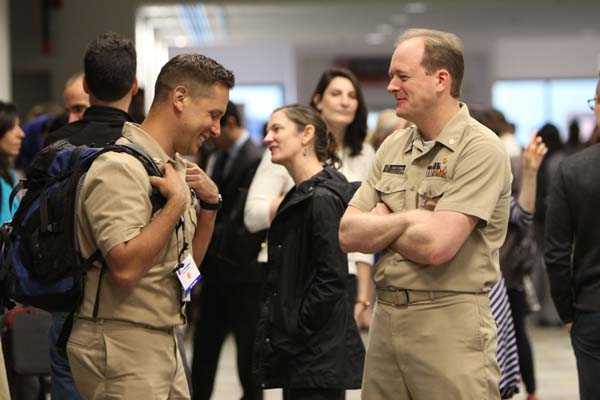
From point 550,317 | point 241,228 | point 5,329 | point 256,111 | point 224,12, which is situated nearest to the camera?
point 5,329

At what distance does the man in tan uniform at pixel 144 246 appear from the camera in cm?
291

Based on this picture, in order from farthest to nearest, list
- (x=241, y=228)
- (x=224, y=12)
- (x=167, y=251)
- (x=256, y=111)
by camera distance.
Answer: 1. (x=256, y=111)
2. (x=224, y=12)
3. (x=241, y=228)
4. (x=167, y=251)

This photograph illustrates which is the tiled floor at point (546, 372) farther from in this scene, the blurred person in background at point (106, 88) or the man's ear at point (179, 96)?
the man's ear at point (179, 96)

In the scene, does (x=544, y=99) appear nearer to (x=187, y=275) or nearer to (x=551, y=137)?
(x=551, y=137)

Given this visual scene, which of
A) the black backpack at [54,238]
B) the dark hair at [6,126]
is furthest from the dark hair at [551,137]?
the black backpack at [54,238]

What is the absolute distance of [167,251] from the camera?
306cm

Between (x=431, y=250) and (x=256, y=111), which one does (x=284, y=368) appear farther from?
(x=256, y=111)

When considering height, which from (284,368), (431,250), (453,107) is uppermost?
(453,107)

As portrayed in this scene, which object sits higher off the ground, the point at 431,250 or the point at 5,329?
the point at 431,250

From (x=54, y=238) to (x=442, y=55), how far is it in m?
1.24

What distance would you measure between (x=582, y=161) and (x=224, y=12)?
38.2 feet

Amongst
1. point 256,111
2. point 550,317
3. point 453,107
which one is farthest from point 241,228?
point 256,111

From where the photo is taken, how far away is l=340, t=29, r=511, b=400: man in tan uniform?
3232mm

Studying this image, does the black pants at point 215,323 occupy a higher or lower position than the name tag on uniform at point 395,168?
lower
